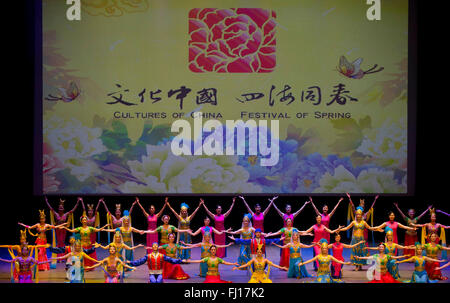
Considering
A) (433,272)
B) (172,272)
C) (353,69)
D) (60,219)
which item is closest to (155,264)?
(172,272)

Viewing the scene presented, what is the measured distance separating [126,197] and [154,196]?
0.53m

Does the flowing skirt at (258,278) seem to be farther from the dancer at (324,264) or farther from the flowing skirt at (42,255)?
the flowing skirt at (42,255)

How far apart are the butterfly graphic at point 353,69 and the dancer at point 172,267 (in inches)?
157

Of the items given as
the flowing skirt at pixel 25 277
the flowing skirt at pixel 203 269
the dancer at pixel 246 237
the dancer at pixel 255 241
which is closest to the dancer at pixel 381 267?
the dancer at pixel 255 241

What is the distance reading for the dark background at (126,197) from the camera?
9.64 m

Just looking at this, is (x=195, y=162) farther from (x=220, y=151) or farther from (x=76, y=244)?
(x=76, y=244)

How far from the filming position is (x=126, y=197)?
10.1 meters

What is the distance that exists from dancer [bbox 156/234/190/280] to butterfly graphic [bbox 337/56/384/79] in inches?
157

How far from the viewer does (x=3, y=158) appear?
979cm

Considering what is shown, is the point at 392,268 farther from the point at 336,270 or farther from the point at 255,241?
the point at 255,241

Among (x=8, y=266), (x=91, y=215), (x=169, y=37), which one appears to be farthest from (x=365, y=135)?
(x=8, y=266)

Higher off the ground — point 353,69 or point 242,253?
point 353,69

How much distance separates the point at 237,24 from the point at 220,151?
6.96 feet

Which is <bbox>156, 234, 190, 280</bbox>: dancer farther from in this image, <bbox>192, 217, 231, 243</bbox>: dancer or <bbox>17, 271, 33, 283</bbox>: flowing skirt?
<bbox>17, 271, 33, 283</bbox>: flowing skirt
